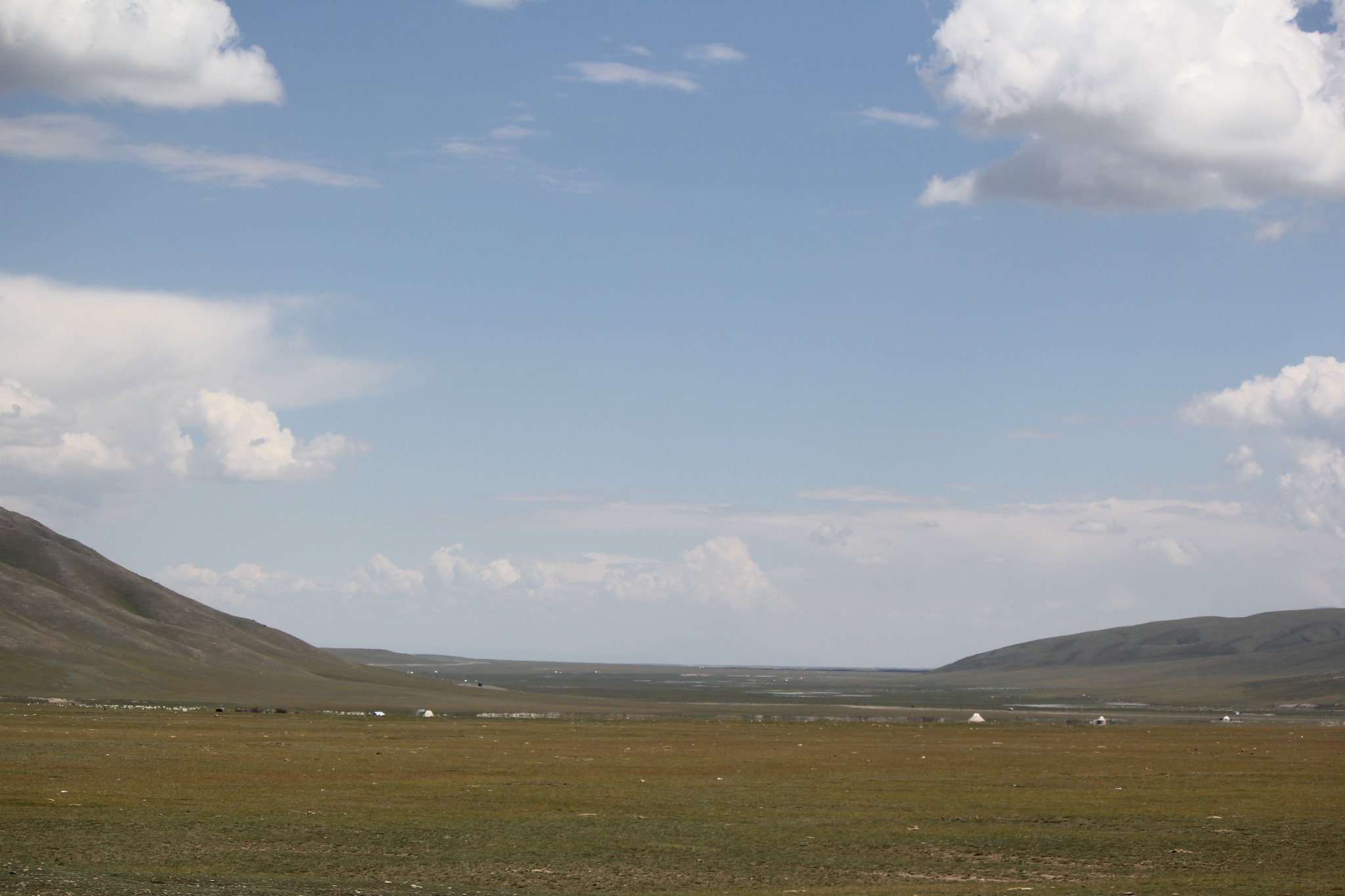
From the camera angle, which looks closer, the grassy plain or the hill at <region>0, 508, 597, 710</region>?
the grassy plain

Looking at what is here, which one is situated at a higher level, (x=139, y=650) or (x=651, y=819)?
(x=139, y=650)

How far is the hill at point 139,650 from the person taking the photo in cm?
11569

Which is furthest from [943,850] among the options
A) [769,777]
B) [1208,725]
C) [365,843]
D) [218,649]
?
[218,649]

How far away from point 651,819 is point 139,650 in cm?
12418

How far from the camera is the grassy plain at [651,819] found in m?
21.9

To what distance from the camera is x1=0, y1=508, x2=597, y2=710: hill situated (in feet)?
380

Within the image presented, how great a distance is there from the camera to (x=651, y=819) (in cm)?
3053

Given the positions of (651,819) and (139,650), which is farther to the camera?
(139,650)

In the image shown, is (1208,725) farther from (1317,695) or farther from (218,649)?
(218,649)

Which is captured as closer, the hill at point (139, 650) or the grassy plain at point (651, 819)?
the grassy plain at point (651, 819)

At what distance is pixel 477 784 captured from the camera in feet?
125

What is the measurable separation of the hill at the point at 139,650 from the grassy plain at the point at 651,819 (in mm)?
63005

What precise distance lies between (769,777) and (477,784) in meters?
10.2

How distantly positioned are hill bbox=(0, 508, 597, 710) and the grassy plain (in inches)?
2481
